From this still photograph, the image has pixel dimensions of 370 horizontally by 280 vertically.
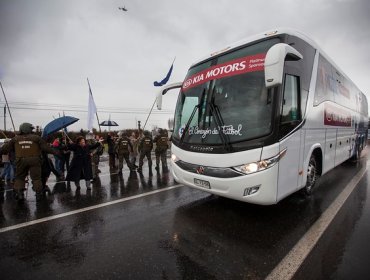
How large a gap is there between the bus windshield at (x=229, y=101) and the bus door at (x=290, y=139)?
1.11 ft

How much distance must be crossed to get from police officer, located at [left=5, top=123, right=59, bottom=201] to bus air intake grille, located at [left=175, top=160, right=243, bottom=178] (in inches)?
141

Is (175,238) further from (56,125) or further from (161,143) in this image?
(161,143)

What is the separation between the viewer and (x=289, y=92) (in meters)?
3.95

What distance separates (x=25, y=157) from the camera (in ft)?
17.8

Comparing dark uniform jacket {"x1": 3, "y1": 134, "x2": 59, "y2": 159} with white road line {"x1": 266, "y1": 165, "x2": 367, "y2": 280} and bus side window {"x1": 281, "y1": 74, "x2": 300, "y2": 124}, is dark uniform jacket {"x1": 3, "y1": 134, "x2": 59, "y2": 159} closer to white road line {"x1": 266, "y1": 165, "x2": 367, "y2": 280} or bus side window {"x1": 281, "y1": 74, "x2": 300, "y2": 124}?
bus side window {"x1": 281, "y1": 74, "x2": 300, "y2": 124}

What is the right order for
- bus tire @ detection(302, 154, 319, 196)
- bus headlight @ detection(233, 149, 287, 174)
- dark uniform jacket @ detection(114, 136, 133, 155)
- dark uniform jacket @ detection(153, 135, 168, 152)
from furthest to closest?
dark uniform jacket @ detection(153, 135, 168, 152) → dark uniform jacket @ detection(114, 136, 133, 155) → bus tire @ detection(302, 154, 319, 196) → bus headlight @ detection(233, 149, 287, 174)

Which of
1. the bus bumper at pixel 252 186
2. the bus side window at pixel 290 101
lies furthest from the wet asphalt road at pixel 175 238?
the bus side window at pixel 290 101

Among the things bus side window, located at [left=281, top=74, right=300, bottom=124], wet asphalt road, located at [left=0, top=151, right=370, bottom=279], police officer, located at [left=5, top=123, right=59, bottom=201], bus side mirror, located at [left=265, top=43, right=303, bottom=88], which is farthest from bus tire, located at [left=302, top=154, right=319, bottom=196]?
police officer, located at [left=5, top=123, right=59, bottom=201]

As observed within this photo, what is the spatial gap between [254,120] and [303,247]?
187cm

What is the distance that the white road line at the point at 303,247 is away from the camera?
2.50 metres

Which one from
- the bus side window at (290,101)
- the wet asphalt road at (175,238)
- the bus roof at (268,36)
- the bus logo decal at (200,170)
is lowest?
the wet asphalt road at (175,238)

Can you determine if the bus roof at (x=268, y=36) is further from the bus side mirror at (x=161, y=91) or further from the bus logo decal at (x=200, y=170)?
the bus logo decal at (x=200, y=170)

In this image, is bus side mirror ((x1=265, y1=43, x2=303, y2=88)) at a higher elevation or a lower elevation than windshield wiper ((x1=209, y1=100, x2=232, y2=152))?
higher

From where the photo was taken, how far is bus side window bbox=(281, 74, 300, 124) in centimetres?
376
